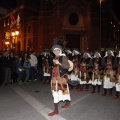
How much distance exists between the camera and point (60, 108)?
7.00 metres

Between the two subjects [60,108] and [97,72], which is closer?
[60,108]

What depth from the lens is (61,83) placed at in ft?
20.9

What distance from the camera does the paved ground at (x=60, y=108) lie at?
240 inches

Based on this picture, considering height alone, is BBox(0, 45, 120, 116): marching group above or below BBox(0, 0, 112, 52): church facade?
below

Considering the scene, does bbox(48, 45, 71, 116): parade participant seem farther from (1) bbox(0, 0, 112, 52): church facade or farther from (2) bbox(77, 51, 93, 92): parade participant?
(1) bbox(0, 0, 112, 52): church facade

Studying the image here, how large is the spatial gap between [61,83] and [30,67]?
24.5 ft

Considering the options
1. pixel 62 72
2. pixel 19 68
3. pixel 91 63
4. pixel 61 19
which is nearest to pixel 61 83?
pixel 62 72

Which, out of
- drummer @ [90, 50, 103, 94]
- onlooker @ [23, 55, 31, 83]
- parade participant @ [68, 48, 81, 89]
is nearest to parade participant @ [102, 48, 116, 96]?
drummer @ [90, 50, 103, 94]

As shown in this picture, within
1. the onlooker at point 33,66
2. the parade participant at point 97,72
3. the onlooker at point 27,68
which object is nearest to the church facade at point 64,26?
the onlooker at point 33,66

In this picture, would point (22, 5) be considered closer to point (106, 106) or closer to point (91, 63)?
point (91, 63)

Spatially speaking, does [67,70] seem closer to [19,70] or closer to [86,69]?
[86,69]

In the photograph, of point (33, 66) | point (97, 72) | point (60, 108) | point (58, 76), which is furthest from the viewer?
point (33, 66)

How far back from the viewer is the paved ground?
609 cm

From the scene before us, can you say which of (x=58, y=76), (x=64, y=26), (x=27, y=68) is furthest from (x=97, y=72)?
(x=64, y=26)
